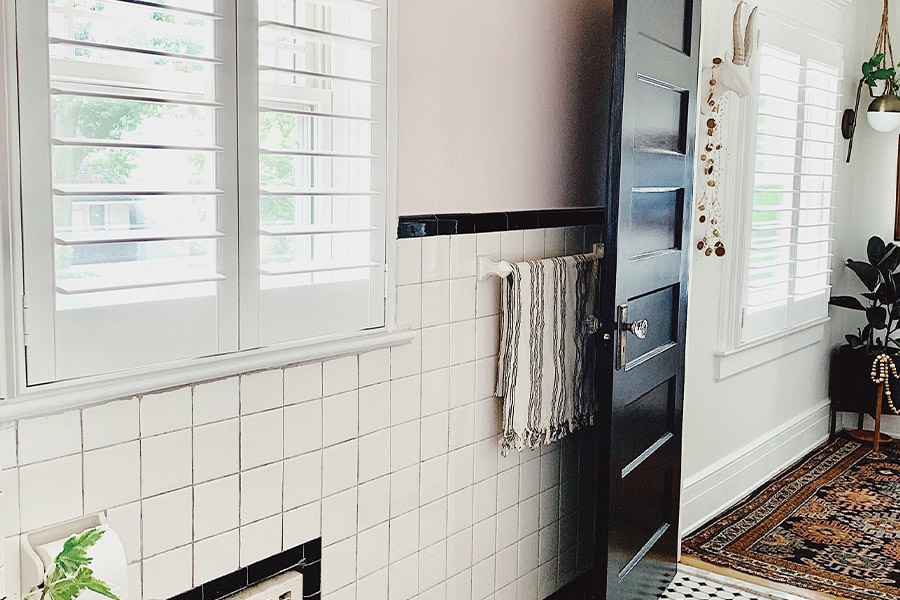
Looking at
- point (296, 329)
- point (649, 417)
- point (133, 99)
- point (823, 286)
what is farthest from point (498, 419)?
point (823, 286)

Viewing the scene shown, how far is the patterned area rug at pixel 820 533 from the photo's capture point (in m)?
3.38

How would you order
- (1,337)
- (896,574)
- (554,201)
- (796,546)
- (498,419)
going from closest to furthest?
1. (1,337)
2. (498,419)
3. (554,201)
4. (896,574)
5. (796,546)

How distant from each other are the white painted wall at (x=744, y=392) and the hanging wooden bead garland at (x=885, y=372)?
0.96ft

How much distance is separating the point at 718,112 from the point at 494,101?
4.34ft

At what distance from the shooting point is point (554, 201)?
289 cm

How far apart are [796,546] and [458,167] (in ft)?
7.16

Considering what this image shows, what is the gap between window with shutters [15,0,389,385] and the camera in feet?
5.08

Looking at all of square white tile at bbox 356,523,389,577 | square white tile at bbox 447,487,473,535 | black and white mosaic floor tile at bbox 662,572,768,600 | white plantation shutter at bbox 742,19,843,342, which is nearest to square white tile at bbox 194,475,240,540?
square white tile at bbox 356,523,389,577

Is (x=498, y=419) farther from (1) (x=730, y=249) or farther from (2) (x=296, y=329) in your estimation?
(1) (x=730, y=249)

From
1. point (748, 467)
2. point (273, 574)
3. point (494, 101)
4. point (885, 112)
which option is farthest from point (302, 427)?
point (885, 112)

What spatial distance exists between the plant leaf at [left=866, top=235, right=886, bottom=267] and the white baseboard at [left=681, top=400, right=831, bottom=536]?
816 millimetres

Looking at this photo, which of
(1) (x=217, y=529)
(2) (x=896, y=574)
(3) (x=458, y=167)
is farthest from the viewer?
(2) (x=896, y=574)

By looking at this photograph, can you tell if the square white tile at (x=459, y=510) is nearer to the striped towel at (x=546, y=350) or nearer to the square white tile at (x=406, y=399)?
the striped towel at (x=546, y=350)

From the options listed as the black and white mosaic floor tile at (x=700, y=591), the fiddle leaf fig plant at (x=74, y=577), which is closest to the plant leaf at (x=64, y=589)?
the fiddle leaf fig plant at (x=74, y=577)
